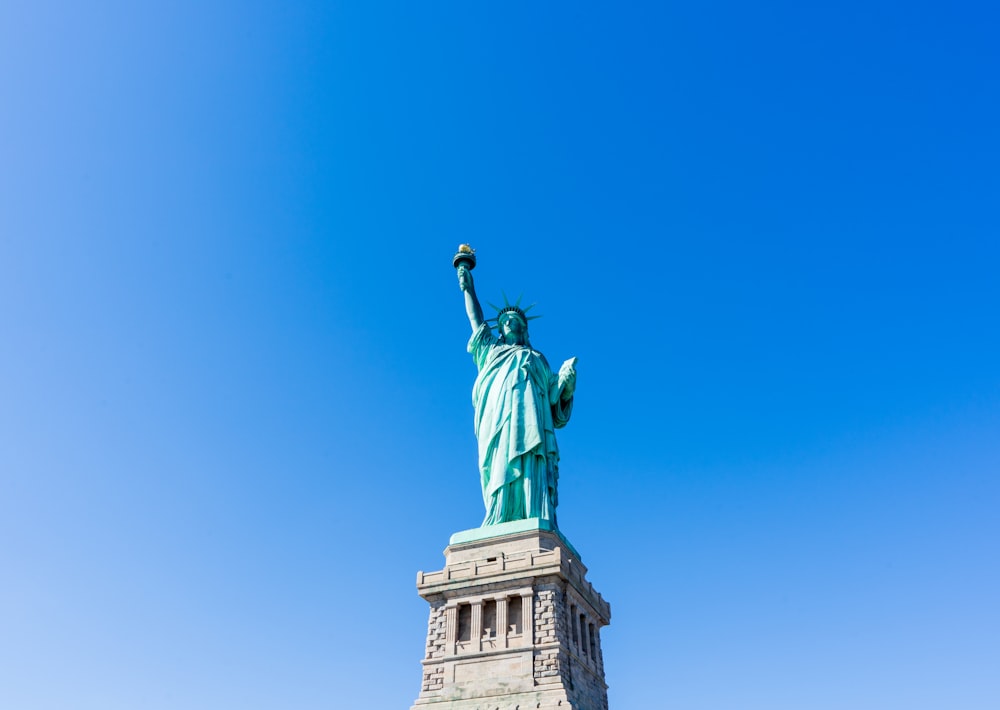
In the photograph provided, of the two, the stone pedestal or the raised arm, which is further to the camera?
the raised arm

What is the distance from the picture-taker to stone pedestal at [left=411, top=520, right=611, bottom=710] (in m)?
23.6

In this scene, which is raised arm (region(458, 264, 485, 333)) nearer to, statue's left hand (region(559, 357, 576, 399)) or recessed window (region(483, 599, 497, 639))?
statue's left hand (region(559, 357, 576, 399))

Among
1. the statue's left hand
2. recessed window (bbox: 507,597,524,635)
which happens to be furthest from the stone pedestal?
the statue's left hand

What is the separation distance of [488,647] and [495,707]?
5.90ft

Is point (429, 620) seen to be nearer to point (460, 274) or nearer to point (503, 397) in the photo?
point (503, 397)

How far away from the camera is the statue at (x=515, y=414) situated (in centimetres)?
2847

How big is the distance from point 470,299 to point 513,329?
6.95 ft

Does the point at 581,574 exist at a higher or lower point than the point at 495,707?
higher

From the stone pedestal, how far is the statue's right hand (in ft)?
34.8

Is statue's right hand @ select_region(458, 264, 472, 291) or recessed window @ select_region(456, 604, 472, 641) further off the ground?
statue's right hand @ select_region(458, 264, 472, 291)

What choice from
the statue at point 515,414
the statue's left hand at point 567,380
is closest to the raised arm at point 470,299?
the statue at point 515,414

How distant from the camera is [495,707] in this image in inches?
915

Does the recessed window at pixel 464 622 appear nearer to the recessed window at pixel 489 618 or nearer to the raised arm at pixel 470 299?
the recessed window at pixel 489 618

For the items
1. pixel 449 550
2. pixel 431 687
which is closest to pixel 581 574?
pixel 449 550
